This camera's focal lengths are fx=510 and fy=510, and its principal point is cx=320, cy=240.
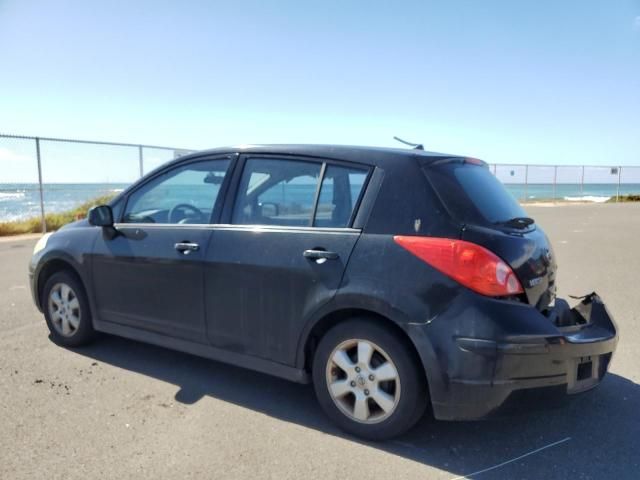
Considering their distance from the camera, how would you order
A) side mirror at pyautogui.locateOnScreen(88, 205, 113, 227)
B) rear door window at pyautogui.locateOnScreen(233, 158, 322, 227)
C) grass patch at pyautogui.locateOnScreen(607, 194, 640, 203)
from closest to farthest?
1. rear door window at pyautogui.locateOnScreen(233, 158, 322, 227)
2. side mirror at pyautogui.locateOnScreen(88, 205, 113, 227)
3. grass patch at pyautogui.locateOnScreen(607, 194, 640, 203)

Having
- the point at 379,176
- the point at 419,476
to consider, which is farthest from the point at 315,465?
the point at 379,176

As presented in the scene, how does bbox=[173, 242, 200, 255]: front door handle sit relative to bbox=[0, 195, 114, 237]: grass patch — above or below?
above

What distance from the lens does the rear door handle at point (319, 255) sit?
118 inches

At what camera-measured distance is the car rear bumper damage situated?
2.58 metres

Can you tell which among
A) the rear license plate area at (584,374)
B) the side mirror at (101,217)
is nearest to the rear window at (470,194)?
the rear license plate area at (584,374)

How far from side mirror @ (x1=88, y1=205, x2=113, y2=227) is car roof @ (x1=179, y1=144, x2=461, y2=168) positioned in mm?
1177

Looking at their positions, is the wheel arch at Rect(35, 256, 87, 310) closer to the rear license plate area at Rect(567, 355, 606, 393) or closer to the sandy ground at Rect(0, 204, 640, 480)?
the sandy ground at Rect(0, 204, 640, 480)

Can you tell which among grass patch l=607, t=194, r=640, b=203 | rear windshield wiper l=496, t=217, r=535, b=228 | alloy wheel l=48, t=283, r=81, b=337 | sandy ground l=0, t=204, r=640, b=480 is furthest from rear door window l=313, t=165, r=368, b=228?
grass patch l=607, t=194, r=640, b=203

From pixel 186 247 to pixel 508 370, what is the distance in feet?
7.33

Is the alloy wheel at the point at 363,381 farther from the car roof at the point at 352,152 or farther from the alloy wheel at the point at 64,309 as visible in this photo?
the alloy wheel at the point at 64,309

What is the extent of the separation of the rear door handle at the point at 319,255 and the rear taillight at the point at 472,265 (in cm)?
51

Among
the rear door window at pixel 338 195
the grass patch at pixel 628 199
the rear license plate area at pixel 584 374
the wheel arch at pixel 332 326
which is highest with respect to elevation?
the rear door window at pixel 338 195

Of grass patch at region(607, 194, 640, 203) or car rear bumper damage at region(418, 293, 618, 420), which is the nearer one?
car rear bumper damage at region(418, 293, 618, 420)

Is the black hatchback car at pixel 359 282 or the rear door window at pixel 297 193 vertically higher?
the rear door window at pixel 297 193
